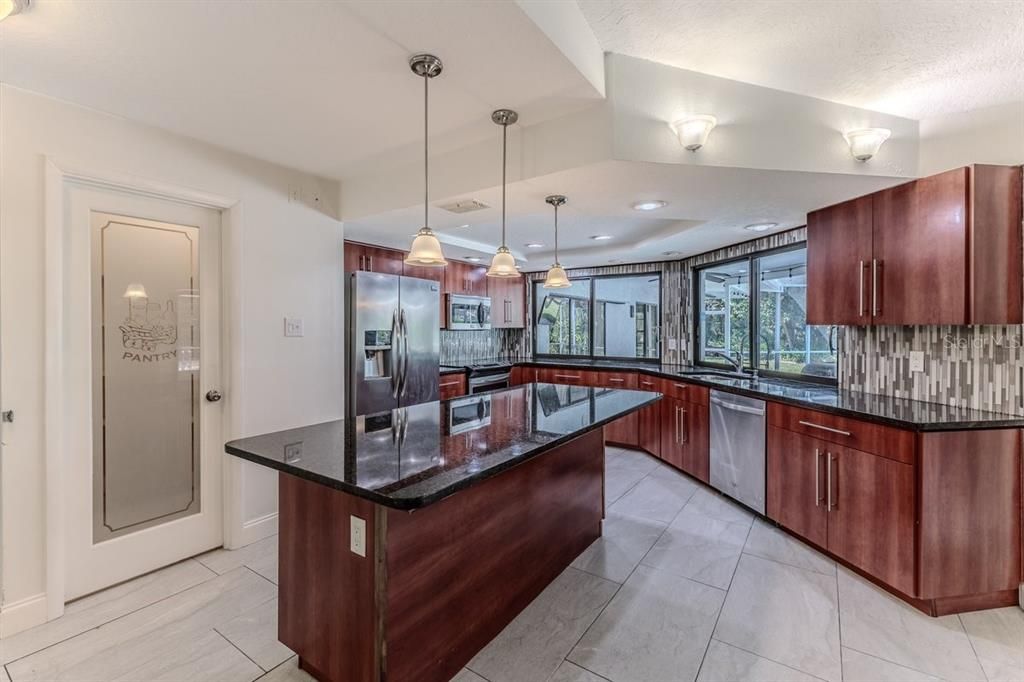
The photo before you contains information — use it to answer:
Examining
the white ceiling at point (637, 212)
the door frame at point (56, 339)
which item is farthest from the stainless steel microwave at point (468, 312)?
the door frame at point (56, 339)

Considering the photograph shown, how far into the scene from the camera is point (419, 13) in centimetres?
146

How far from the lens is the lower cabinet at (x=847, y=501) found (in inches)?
85.6

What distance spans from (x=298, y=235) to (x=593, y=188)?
199 centimetres

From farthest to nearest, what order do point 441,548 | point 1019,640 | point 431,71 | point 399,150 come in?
point 399,150, point 1019,640, point 431,71, point 441,548

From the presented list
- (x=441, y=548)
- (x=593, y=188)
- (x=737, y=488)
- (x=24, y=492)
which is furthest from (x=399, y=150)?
(x=737, y=488)

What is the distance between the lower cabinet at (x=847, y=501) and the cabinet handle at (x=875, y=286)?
2.76 ft

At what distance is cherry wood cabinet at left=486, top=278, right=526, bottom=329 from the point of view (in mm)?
5684

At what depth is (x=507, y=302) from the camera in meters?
5.85

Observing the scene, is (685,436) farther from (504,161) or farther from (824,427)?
(504,161)

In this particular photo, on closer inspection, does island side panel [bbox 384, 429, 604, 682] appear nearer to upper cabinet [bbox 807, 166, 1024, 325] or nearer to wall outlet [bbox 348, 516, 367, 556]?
wall outlet [bbox 348, 516, 367, 556]

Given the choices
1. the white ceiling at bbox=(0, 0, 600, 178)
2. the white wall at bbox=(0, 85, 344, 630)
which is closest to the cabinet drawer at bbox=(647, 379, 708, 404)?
the white ceiling at bbox=(0, 0, 600, 178)

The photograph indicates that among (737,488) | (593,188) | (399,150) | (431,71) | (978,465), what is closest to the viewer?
(431,71)

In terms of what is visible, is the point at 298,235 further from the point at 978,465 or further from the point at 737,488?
the point at 978,465

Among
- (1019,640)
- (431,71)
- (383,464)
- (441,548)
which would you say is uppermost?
(431,71)
